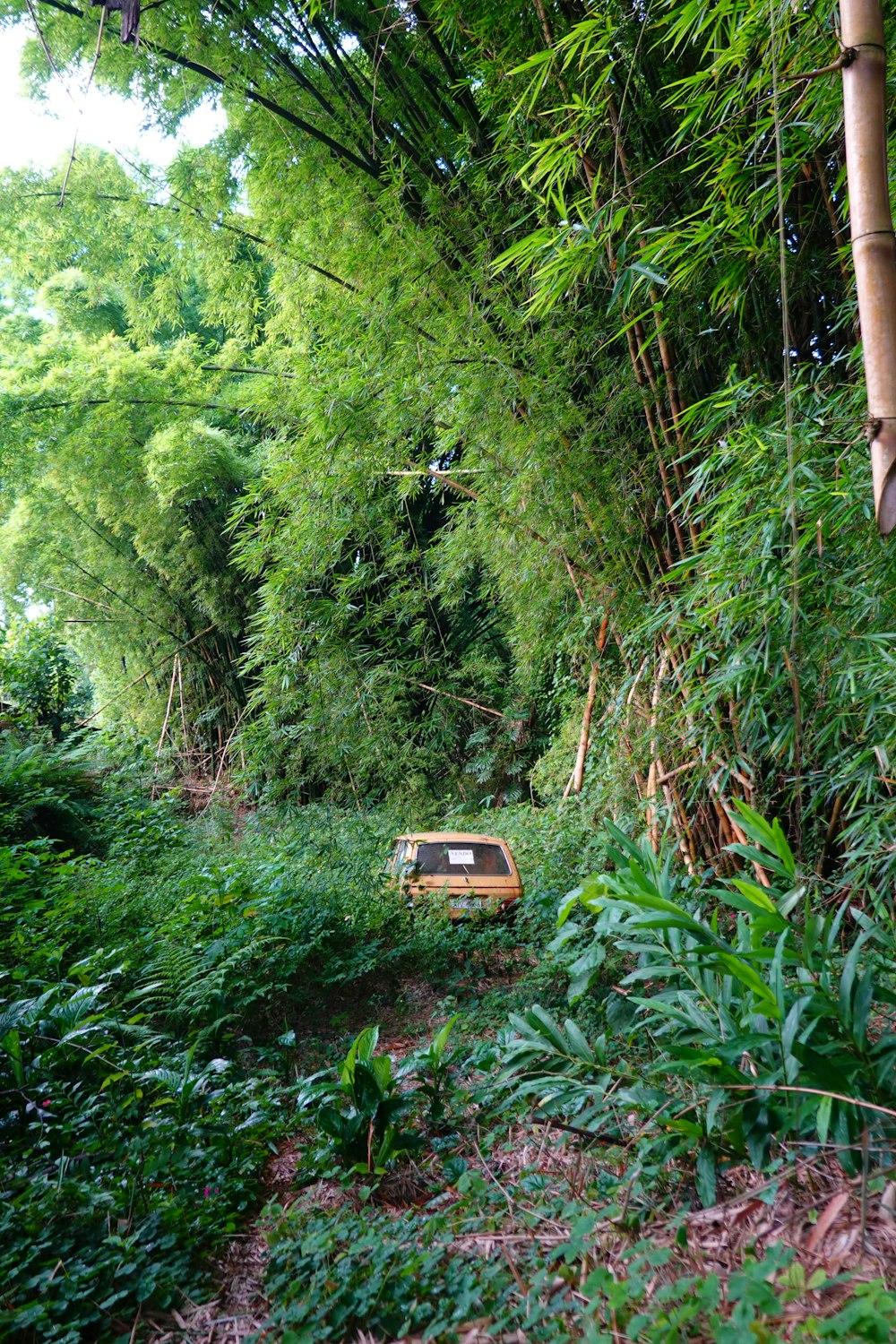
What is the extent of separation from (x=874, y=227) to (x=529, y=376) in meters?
1.97

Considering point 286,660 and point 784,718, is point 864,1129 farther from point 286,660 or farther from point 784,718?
point 286,660

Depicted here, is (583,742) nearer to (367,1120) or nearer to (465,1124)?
(465,1124)

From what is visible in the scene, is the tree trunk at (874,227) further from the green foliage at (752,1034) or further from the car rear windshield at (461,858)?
the car rear windshield at (461,858)

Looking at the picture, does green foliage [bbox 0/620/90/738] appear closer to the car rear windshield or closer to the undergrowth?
the car rear windshield

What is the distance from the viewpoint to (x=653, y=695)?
3186 millimetres

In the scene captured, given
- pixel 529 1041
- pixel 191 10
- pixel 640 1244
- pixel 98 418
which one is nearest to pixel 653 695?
pixel 529 1041

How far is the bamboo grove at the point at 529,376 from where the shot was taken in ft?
6.79

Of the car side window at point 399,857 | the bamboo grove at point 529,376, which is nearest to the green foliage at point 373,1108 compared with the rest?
the bamboo grove at point 529,376

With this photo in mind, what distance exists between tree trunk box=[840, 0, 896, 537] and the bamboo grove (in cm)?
14

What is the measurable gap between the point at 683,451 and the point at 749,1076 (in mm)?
2107

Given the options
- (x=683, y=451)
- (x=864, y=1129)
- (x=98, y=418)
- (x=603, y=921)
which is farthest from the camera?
(x=98, y=418)

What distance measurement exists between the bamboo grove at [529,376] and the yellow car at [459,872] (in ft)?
1.83

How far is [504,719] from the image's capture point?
20.8 ft

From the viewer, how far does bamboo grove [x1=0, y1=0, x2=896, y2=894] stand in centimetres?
207
